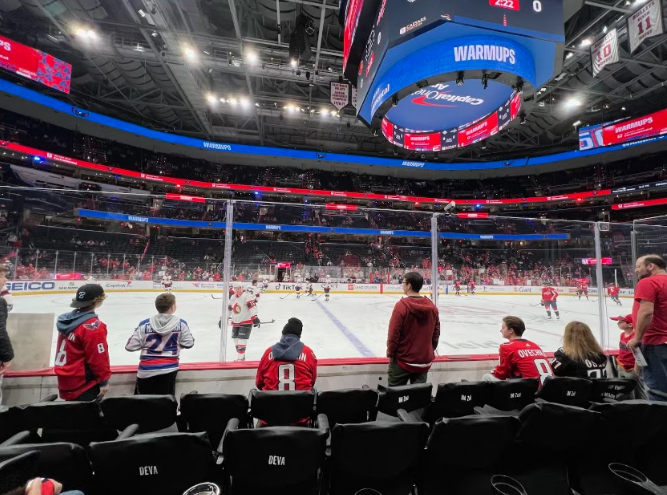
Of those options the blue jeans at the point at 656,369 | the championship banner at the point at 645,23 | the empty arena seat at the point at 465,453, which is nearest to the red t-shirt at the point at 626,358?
the blue jeans at the point at 656,369

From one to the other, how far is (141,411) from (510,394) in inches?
109

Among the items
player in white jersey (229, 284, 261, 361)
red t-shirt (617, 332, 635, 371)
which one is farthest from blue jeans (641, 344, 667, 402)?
player in white jersey (229, 284, 261, 361)

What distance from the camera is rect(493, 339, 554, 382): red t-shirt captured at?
9.21ft

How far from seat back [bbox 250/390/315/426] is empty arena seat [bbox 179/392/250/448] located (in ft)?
0.30

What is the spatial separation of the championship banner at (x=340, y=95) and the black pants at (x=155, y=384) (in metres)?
8.59

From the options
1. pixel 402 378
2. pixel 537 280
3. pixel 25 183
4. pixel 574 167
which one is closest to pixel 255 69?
pixel 537 280

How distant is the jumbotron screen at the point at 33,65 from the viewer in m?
10.6

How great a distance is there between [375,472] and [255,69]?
42.4ft

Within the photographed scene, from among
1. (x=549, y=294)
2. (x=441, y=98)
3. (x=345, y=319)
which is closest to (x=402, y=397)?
(x=441, y=98)

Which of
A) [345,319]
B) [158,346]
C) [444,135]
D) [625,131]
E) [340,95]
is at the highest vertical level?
[625,131]

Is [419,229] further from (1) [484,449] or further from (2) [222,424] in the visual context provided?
(2) [222,424]

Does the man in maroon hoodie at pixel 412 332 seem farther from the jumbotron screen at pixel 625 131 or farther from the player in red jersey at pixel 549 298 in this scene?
the jumbotron screen at pixel 625 131

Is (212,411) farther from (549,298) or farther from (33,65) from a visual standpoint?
(33,65)

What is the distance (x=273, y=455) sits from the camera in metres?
1.52
